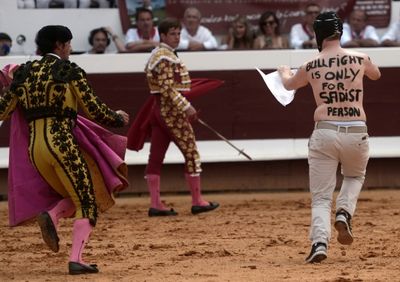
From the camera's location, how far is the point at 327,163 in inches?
271

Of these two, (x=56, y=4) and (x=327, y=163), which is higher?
(x=56, y=4)

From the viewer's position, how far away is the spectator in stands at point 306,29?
12.4 meters

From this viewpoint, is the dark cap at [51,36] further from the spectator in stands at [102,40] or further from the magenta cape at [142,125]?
the spectator in stands at [102,40]

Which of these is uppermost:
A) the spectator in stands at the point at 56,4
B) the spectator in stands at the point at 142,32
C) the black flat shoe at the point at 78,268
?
the spectator in stands at the point at 56,4

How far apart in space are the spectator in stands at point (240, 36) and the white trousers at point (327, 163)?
17.6 ft

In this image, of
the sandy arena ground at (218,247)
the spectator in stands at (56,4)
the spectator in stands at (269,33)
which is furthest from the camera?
the spectator in stands at (56,4)

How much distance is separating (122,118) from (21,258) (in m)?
1.37

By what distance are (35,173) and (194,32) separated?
581 cm

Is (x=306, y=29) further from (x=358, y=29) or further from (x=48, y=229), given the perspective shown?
(x=48, y=229)

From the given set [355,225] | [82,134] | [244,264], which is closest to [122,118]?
[82,134]

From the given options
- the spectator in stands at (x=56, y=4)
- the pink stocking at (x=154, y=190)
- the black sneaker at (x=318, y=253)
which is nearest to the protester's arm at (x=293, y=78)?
the black sneaker at (x=318, y=253)

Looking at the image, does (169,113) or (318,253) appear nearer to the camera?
(318,253)

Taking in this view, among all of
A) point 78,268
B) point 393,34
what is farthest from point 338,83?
point 393,34

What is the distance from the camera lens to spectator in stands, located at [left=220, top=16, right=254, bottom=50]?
12.3 m
